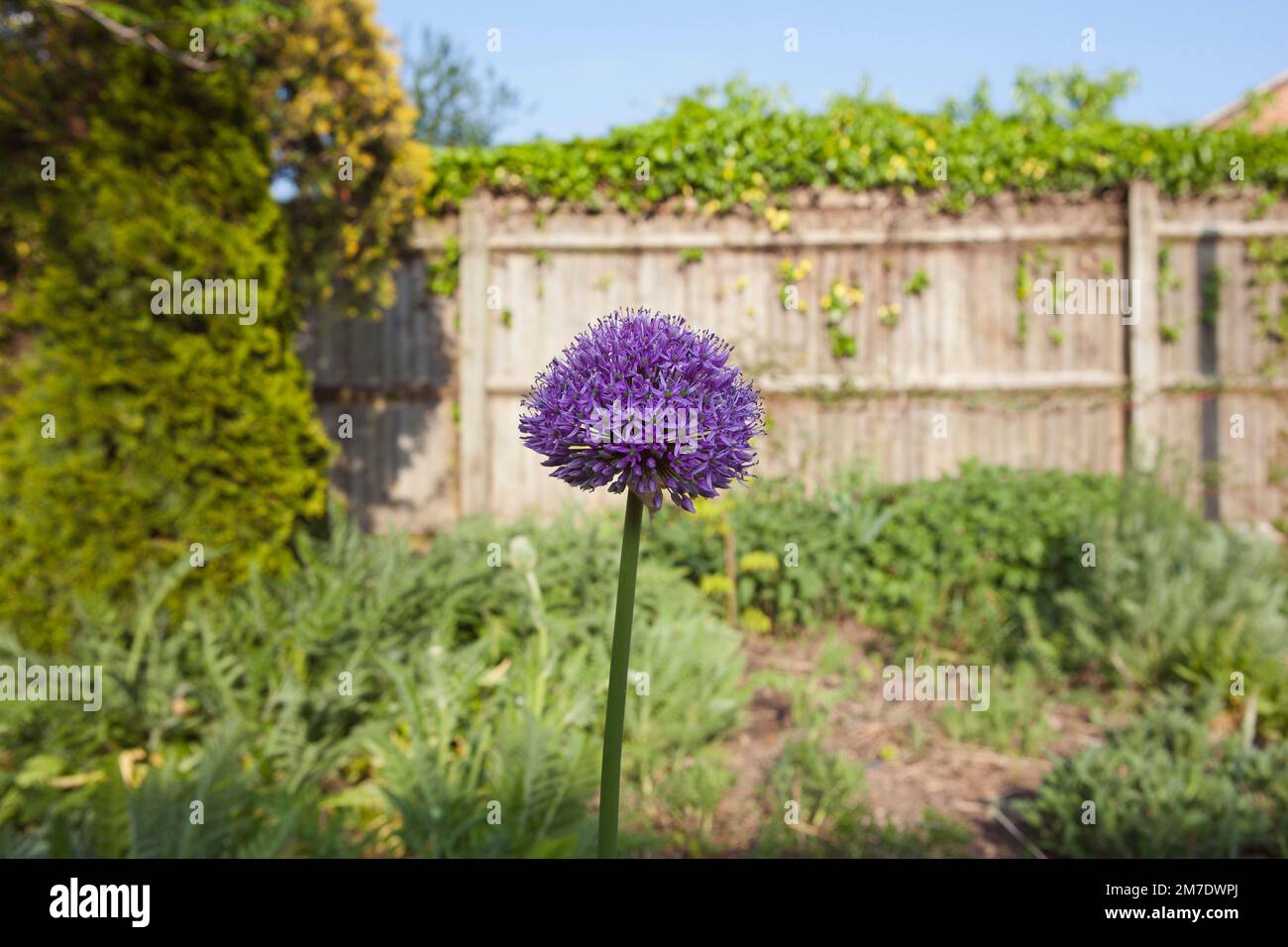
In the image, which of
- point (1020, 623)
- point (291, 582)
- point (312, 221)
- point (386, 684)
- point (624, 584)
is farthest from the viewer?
point (312, 221)

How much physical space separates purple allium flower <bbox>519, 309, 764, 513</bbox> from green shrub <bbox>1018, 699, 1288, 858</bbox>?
7.90 feet

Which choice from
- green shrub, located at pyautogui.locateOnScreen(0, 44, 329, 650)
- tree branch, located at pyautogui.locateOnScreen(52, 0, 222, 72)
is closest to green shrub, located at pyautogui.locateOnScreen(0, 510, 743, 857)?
green shrub, located at pyautogui.locateOnScreen(0, 44, 329, 650)

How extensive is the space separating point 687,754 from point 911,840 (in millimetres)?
891

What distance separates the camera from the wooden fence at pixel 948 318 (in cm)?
680

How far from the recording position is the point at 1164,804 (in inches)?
104

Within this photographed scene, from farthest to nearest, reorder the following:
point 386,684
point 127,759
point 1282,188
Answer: point 1282,188 < point 386,684 < point 127,759

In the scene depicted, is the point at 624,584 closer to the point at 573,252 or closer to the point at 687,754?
the point at 687,754

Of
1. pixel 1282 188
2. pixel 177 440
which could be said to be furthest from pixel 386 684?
pixel 1282 188

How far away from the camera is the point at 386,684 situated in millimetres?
3525

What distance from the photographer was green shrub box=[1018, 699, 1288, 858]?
2543 mm

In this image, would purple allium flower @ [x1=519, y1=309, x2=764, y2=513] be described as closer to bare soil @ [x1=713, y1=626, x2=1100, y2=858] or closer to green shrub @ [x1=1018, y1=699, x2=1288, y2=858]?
bare soil @ [x1=713, y1=626, x2=1100, y2=858]

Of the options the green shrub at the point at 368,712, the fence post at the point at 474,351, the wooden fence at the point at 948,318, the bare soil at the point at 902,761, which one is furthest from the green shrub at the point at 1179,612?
the fence post at the point at 474,351

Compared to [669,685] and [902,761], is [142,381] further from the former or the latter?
[902,761]

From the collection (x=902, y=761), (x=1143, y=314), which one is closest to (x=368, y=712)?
(x=902, y=761)
